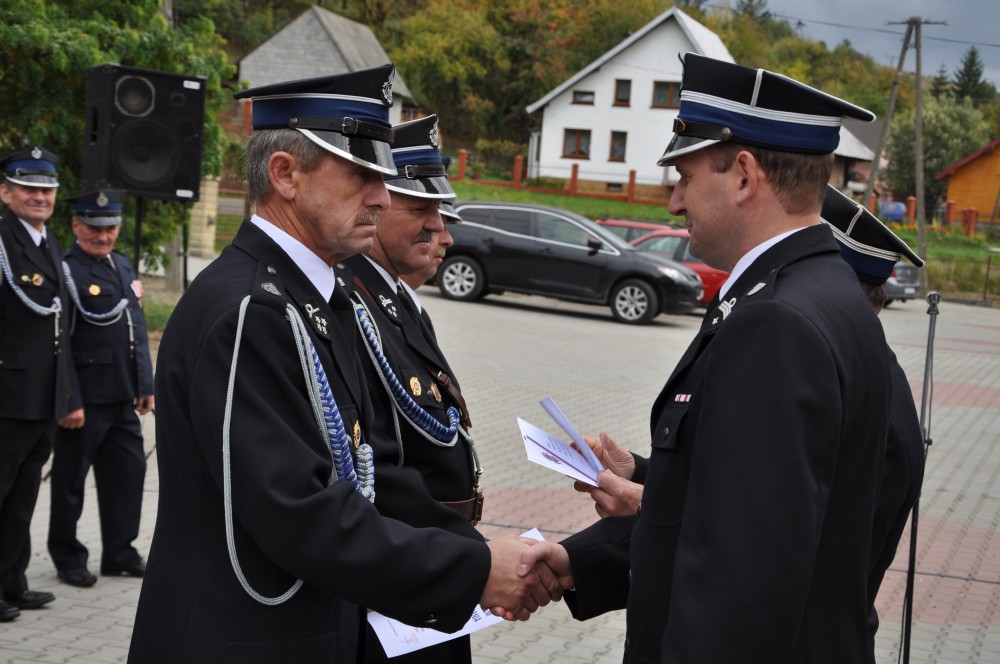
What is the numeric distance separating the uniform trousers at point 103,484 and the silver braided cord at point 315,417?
4318mm

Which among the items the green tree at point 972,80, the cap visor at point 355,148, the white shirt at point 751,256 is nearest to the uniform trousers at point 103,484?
the cap visor at point 355,148

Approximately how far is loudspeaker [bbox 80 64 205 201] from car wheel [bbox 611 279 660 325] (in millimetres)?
12767

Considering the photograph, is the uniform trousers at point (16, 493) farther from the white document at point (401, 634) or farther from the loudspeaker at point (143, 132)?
the white document at point (401, 634)

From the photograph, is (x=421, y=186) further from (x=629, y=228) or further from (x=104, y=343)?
(x=629, y=228)

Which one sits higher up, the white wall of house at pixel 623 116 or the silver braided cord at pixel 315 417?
the white wall of house at pixel 623 116

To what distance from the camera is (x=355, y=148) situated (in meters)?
2.54

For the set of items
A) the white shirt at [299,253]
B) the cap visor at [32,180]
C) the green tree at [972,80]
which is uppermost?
the green tree at [972,80]

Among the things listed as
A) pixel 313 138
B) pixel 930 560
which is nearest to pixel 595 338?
pixel 930 560

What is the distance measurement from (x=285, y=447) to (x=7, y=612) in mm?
4218

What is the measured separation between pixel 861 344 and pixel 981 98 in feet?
386

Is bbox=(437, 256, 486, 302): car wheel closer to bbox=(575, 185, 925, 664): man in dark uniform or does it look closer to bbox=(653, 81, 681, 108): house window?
bbox=(575, 185, 925, 664): man in dark uniform

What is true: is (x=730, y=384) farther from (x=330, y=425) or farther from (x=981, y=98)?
(x=981, y=98)

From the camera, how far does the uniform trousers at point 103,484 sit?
6266 mm

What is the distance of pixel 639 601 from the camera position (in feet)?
7.63
